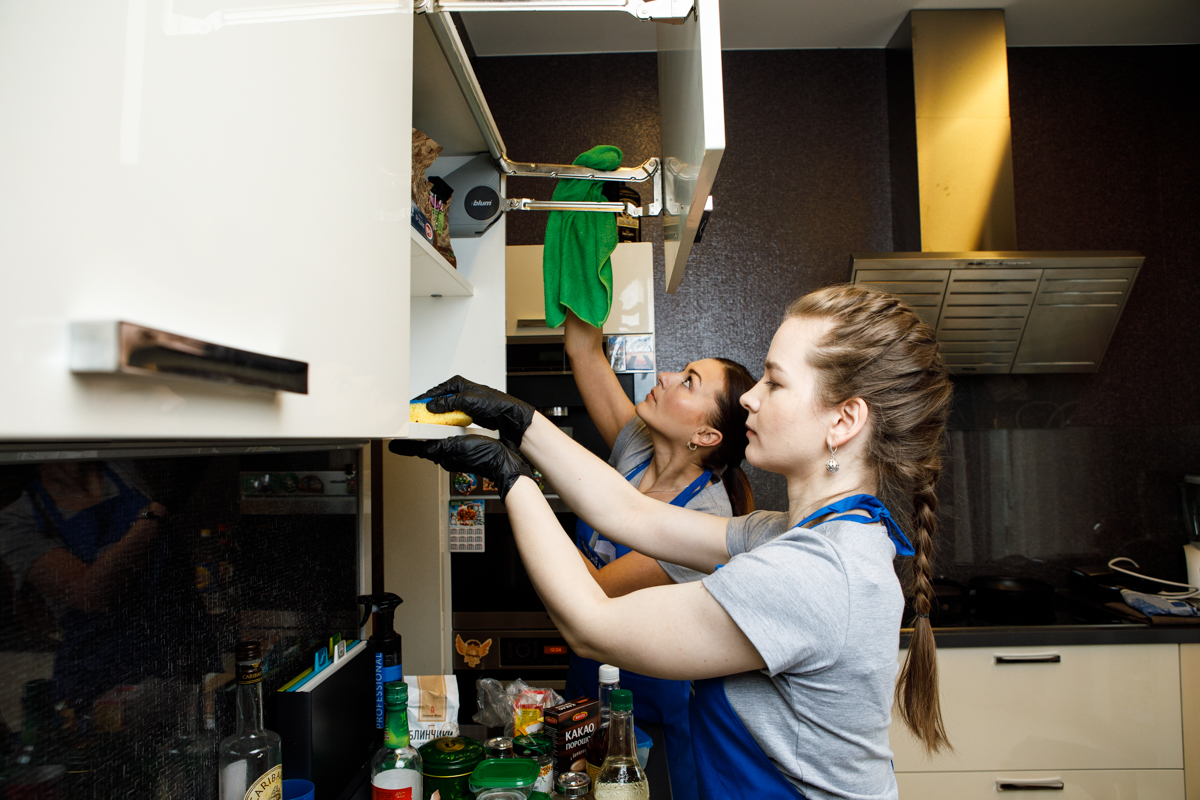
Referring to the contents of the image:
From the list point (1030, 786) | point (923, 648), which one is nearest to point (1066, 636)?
point (1030, 786)

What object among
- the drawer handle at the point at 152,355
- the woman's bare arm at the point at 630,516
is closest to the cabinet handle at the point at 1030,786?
the woman's bare arm at the point at 630,516

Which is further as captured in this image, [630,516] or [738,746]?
[630,516]

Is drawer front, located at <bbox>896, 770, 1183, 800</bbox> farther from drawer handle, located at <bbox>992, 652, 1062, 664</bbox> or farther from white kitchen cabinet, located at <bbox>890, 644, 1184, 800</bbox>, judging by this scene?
drawer handle, located at <bbox>992, 652, 1062, 664</bbox>

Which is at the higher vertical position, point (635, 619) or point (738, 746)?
point (635, 619)

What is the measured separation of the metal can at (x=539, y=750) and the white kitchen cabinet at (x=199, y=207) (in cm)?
56

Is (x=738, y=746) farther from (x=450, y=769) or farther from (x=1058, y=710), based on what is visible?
(x=1058, y=710)

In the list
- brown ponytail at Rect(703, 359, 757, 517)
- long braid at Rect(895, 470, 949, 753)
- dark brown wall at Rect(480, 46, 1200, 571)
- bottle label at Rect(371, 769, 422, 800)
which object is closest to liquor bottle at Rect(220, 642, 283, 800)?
bottle label at Rect(371, 769, 422, 800)

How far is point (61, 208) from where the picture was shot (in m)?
Answer: 0.28

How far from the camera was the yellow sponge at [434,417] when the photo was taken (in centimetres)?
83

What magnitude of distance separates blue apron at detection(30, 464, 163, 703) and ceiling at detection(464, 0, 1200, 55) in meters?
2.37

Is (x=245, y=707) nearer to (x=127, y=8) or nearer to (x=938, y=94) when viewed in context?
(x=127, y=8)

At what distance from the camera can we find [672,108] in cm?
114

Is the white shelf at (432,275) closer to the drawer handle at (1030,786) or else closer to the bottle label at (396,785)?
the bottle label at (396,785)

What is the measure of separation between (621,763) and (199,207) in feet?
2.86
